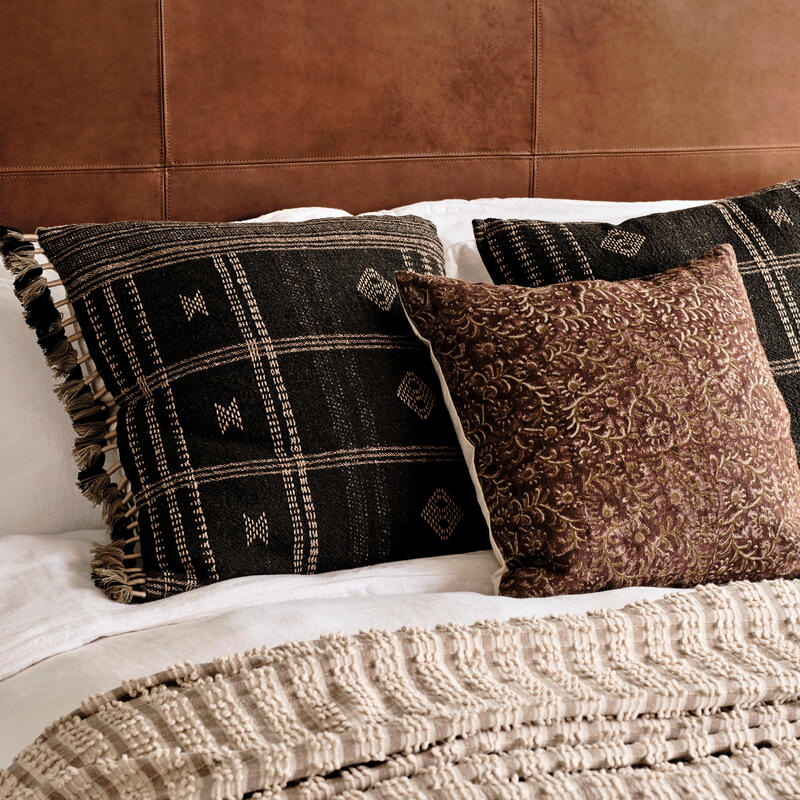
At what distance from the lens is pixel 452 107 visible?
1769 millimetres

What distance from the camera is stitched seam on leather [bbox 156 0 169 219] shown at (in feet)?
5.18

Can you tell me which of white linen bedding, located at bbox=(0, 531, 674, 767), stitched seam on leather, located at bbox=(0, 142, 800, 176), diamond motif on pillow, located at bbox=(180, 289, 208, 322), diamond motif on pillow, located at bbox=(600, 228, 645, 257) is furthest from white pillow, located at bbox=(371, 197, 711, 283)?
white linen bedding, located at bbox=(0, 531, 674, 767)

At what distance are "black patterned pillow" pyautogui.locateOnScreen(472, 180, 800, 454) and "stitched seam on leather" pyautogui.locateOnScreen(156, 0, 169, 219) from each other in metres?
0.58

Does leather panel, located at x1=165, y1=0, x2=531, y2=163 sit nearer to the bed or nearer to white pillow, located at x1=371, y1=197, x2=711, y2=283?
the bed

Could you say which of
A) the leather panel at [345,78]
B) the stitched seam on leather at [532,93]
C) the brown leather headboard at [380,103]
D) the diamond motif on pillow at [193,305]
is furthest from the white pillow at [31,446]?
the stitched seam on leather at [532,93]

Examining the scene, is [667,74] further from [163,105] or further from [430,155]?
[163,105]

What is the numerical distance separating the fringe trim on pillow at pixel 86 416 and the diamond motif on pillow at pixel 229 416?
142mm

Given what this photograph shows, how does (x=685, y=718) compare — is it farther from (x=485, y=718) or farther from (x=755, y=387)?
(x=755, y=387)

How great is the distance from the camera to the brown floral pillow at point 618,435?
1.03 meters

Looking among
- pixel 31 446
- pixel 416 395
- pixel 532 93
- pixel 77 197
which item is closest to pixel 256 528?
pixel 416 395

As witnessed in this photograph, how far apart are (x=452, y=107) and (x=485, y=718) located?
4.28 feet

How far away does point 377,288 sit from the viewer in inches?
→ 48.5

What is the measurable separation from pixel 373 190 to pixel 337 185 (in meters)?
0.07

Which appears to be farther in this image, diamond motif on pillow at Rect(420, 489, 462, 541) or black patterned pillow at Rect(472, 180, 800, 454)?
black patterned pillow at Rect(472, 180, 800, 454)
